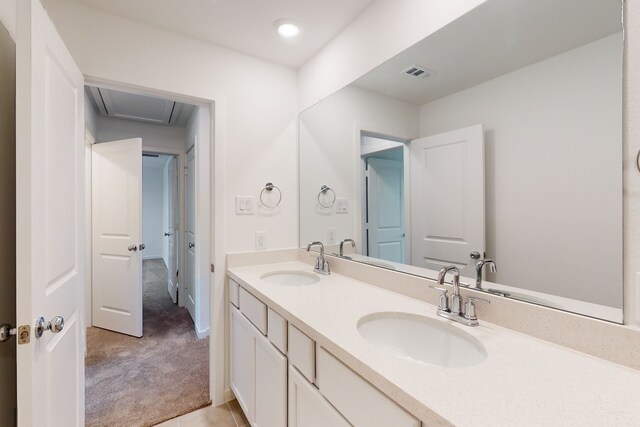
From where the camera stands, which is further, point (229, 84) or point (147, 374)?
point (147, 374)

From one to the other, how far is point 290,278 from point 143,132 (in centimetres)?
287

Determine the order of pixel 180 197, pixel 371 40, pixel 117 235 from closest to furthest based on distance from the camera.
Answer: pixel 371 40 < pixel 117 235 < pixel 180 197

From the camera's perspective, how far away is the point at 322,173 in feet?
6.75

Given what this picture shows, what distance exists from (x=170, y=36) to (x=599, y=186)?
7.14 feet

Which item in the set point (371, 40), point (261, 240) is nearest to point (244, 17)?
point (371, 40)

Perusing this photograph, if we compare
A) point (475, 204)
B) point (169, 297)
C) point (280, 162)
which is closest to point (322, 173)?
point (280, 162)

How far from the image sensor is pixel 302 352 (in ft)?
3.36

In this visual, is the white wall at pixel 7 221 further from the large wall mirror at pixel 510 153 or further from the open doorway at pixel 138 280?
the large wall mirror at pixel 510 153

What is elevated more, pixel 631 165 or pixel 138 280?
pixel 631 165

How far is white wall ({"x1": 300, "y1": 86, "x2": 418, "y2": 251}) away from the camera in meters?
1.55

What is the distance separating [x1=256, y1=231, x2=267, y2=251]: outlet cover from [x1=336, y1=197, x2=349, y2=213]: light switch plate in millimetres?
554

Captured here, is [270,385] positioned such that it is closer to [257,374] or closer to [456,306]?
[257,374]

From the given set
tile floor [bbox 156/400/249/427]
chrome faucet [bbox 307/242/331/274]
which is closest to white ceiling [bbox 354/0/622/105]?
chrome faucet [bbox 307/242/331/274]

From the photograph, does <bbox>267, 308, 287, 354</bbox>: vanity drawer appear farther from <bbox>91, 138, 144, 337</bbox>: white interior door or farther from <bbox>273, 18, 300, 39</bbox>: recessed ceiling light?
<bbox>91, 138, 144, 337</bbox>: white interior door
